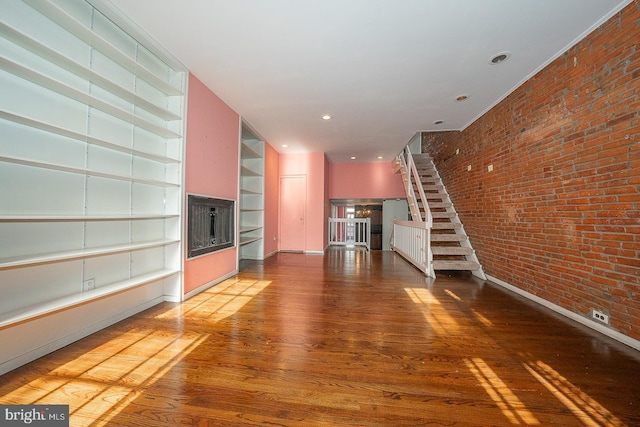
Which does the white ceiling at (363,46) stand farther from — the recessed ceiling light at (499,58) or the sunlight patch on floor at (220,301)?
the sunlight patch on floor at (220,301)

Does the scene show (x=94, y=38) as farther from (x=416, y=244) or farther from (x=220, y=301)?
(x=416, y=244)

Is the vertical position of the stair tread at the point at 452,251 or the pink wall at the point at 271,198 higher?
the pink wall at the point at 271,198

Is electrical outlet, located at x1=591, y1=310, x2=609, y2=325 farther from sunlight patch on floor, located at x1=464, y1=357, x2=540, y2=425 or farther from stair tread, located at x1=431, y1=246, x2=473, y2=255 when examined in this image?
stair tread, located at x1=431, y1=246, x2=473, y2=255

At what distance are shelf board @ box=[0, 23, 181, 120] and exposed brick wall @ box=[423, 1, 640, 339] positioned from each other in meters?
4.00

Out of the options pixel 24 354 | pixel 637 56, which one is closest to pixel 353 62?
pixel 637 56

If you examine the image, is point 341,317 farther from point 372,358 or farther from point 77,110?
point 77,110

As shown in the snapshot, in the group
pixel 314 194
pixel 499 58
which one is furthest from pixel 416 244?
pixel 499 58

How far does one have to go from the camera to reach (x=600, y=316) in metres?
2.03

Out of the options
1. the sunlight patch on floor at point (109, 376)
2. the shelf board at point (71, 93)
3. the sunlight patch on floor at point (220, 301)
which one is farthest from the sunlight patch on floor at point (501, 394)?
the shelf board at point (71, 93)

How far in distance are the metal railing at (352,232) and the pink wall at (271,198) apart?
2101 mm

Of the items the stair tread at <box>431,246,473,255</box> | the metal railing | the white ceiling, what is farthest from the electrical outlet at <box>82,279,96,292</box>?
the metal railing

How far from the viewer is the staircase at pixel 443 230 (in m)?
3.93

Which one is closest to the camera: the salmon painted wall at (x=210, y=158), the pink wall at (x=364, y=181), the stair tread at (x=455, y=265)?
the salmon painted wall at (x=210, y=158)

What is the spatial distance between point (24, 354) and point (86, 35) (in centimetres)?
229
